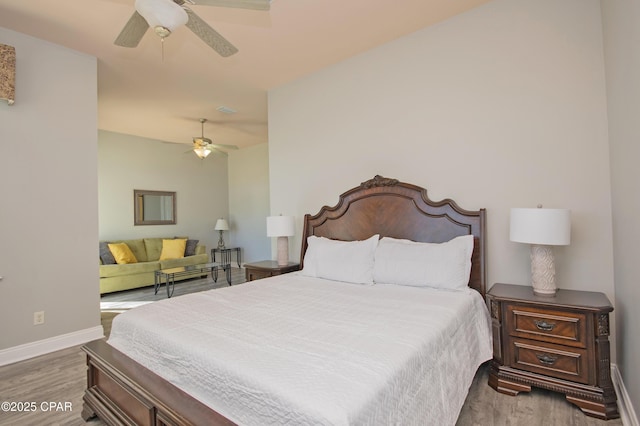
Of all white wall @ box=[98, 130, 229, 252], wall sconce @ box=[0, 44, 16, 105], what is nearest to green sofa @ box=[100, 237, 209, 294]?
white wall @ box=[98, 130, 229, 252]

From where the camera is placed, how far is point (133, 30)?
2080 millimetres

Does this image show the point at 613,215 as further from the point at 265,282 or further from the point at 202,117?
the point at 202,117

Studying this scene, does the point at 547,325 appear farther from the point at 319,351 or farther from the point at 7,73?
the point at 7,73

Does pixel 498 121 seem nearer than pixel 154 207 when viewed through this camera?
Yes

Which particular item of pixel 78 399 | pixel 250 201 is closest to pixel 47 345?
pixel 78 399

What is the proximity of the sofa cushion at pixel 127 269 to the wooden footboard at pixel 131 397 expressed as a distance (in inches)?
155

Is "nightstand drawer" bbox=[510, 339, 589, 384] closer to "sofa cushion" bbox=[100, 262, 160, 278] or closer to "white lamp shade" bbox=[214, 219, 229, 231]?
"sofa cushion" bbox=[100, 262, 160, 278]

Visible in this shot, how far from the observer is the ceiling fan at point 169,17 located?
1738 mm

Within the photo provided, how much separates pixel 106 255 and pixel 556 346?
6.49m

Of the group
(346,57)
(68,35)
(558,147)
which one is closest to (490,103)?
(558,147)

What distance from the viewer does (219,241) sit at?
8.02m

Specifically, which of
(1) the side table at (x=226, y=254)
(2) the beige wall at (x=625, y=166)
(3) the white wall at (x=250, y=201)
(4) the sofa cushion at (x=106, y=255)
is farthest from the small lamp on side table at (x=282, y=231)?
(1) the side table at (x=226, y=254)

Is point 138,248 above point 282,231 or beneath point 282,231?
beneath

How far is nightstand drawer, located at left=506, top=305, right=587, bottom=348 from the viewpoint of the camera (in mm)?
1938
